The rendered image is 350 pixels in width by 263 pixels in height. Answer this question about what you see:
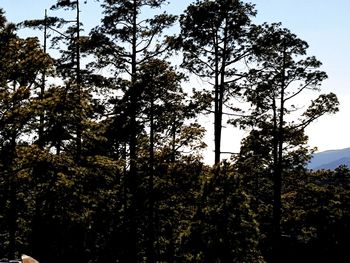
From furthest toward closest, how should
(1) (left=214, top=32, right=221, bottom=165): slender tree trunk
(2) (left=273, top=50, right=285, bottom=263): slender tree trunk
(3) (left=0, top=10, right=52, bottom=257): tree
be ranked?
(2) (left=273, top=50, right=285, bottom=263): slender tree trunk → (1) (left=214, top=32, right=221, bottom=165): slender tree trunk → (3) (left=0, top=10, right=52, bottom=257): tree

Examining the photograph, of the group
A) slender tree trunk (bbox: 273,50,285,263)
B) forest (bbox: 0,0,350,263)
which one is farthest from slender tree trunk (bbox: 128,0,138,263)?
slender tree trunk (bbox: 273,50,285,263)

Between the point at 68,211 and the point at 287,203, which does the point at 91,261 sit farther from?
the point at 287,203

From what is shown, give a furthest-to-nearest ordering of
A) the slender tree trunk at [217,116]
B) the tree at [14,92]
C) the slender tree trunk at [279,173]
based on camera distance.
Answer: the slender tree trunk at [279,173] → the slender tree trunk at [217,116] → the tree at [14,92]

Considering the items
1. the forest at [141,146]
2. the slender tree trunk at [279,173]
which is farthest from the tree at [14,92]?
the slender tree trunk at [279,173]

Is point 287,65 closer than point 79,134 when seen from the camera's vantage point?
No

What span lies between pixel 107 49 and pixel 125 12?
2.06 metres

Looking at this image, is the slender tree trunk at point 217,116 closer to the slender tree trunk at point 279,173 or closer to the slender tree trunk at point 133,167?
the slender tree trunk at point 133,167

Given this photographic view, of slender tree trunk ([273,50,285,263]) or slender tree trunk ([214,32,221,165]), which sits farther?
slender tree trunk ([273,50,285,263])

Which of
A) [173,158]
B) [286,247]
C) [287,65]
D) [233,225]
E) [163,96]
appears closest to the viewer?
[233,225]

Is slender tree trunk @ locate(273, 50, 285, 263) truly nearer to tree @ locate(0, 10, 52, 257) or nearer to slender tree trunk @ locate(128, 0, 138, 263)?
slender tree trunk @ locate(128, 0, 138, 263)

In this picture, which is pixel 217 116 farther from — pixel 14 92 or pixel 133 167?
pixel 14 92

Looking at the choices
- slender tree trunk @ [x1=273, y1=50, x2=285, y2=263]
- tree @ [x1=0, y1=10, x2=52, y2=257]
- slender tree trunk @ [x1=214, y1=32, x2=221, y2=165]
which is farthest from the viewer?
slender tree trunk @ [x1=273, y1=50, x2=285, y2=263]

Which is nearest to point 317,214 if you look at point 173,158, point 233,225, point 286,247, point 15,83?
point 286,247

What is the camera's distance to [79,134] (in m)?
18.7
